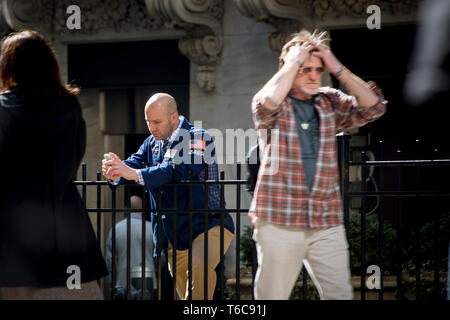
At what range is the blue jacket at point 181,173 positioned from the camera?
5480mm

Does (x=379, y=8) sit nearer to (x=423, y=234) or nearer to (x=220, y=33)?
(x=220, y=33)

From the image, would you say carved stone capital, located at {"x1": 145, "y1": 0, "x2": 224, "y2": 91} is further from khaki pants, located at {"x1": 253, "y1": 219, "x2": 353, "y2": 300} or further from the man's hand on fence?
khaki pants, located at {"x1": 253, "y1": 219, "x2": 353, "y2": 300}

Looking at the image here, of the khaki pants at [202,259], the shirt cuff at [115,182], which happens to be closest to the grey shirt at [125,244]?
the khaki pants at [202,259]

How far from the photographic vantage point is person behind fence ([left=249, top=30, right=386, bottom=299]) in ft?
13.8

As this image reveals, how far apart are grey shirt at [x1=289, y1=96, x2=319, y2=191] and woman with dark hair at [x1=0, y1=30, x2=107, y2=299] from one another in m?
1.15

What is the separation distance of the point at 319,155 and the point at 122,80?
6.82 m

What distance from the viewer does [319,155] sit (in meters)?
4.29

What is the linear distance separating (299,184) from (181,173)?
1533 millimetres

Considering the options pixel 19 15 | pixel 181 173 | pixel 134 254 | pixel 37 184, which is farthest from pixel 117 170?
pixel 19 15

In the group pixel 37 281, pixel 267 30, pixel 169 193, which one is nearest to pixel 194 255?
pixel 169 193

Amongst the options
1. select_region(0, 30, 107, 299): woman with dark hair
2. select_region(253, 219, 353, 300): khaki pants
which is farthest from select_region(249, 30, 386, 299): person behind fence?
select_region(0, 30, 107, 299): woman with dark hair

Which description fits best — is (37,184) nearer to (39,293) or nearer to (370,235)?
(39,293)

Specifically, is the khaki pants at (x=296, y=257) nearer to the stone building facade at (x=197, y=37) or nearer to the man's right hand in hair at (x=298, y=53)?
the man's right hand in hair at (x=298, y=53)

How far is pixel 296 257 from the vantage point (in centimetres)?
426
